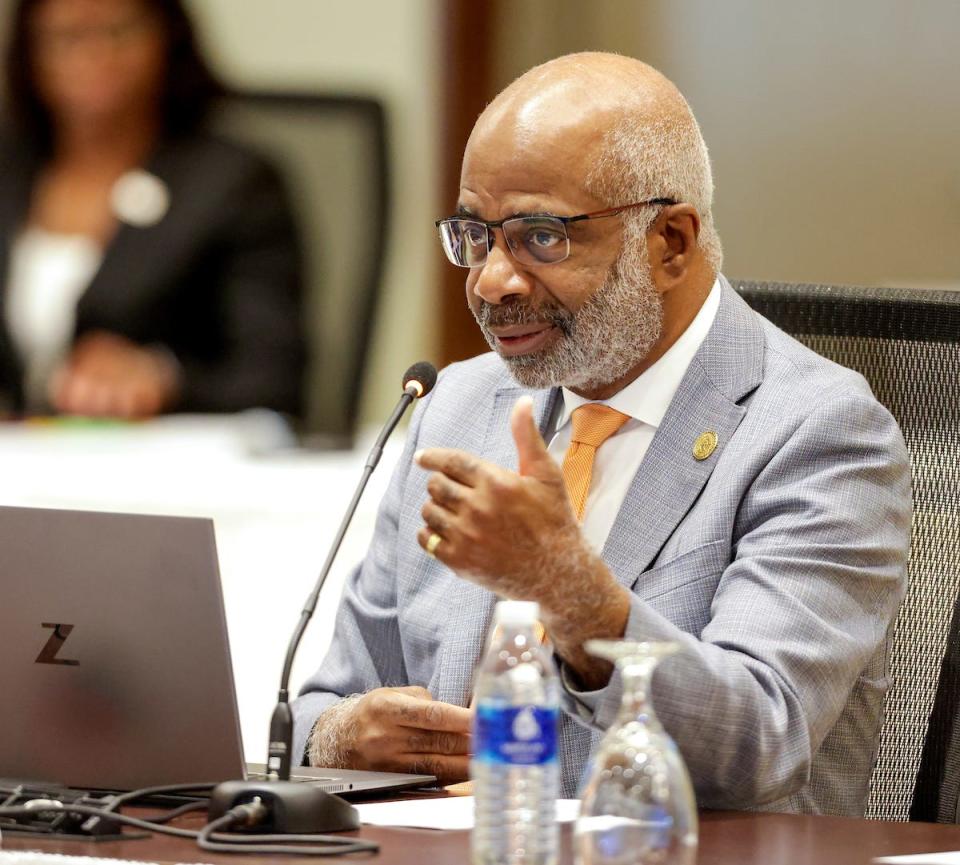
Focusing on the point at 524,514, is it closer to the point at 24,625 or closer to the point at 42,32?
the point at 24,625

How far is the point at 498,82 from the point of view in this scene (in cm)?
468

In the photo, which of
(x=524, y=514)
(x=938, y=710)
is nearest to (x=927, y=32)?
(x=938, y=710)

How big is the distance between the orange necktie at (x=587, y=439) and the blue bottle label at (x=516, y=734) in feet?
2.61

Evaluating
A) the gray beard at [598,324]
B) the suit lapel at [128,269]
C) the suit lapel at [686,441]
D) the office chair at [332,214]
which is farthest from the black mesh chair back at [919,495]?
the suit lapel at [128,269]

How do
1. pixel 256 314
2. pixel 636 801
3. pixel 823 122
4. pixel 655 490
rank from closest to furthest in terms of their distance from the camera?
pixel 636 801 → pixel 655 490 → pixel 823 122 → pixel 256 314

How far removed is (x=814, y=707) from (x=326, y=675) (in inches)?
27.3

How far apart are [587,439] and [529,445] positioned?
0.53 meters

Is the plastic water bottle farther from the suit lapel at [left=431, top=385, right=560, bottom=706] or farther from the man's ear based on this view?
the man's ear

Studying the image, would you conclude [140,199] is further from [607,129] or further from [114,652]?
[114,652]

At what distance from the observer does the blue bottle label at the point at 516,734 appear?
4.01ft

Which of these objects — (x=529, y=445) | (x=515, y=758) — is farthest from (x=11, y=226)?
(x=515, y=758)

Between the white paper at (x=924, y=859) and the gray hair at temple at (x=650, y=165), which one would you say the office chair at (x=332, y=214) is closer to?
the gray hair at temple at (x=650, y=165)

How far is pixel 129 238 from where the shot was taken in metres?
4.58

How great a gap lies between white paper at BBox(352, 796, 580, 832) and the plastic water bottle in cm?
26
